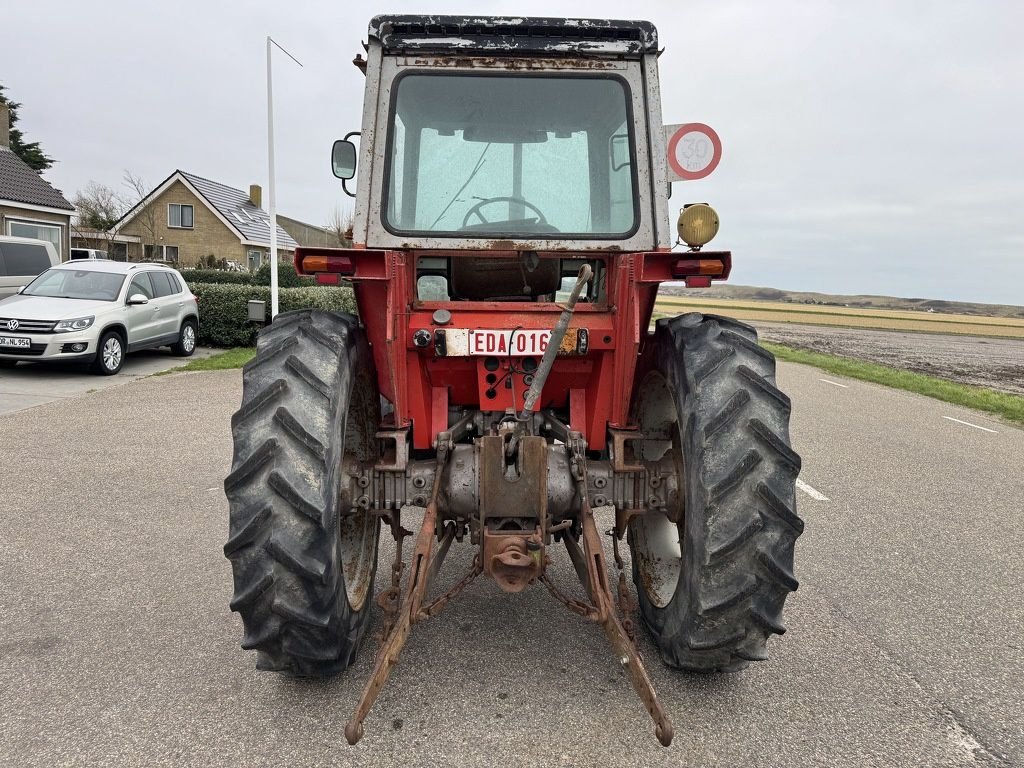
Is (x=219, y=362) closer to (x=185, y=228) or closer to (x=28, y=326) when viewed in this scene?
(x=28, y=326)

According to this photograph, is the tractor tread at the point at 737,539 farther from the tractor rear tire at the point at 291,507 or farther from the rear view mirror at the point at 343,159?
the rear view mirror at the point at 343,159

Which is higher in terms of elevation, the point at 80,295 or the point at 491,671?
the point at 80,295

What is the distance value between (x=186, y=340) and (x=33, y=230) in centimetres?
1087

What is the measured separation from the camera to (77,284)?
1131cm

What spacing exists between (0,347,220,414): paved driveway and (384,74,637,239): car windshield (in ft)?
25.3

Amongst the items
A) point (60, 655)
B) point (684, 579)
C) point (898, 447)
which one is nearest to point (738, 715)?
point (684, 579)

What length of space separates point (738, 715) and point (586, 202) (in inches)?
87.5

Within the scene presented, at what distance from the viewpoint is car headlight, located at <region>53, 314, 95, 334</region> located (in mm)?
10242

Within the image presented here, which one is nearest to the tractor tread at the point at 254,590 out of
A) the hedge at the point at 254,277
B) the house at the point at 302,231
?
the hedge at the point at 254,277

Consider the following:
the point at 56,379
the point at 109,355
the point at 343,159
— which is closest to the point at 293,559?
the point at 343,159

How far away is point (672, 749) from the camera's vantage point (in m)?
2.46

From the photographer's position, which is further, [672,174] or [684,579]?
[672,174]

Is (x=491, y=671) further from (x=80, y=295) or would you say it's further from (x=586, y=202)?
(x=80, y=295)

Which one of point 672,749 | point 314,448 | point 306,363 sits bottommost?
point 672,749
